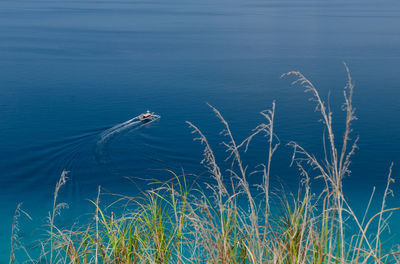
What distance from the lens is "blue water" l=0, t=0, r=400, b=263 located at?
17328 mm

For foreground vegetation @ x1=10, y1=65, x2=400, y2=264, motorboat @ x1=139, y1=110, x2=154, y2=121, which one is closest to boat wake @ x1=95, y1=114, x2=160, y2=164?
motorboat @ x1=139, y1=110, x2=154, y2=121

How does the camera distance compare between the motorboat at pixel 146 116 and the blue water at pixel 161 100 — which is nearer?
Answer: the blue water at pixel 161 100

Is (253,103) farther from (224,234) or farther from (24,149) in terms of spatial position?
(224,234)

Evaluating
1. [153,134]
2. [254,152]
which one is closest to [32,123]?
[153,134]

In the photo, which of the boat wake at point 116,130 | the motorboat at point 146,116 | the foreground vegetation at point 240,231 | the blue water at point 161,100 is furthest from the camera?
the motorboat at point 146,116

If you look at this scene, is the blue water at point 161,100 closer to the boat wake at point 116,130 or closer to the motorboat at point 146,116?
the boat wake at point 116,130

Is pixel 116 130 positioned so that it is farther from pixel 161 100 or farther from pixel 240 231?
pixel 240 231

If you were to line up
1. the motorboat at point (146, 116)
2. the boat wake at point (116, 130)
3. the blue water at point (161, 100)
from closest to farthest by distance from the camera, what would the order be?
the blue water at point (161, 100)
the boat wake at point (116, 130)
the motorboat at point (146, 116)

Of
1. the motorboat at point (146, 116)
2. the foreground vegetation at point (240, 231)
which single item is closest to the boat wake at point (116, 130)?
the motorboat at point (146, 116)

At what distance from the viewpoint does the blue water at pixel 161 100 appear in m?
17.3

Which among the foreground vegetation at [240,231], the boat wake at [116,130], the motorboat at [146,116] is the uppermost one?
the foreground vegetation at [240,231]

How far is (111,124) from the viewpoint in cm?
2177

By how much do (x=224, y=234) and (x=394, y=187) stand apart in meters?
14.5

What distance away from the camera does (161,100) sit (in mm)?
25812
